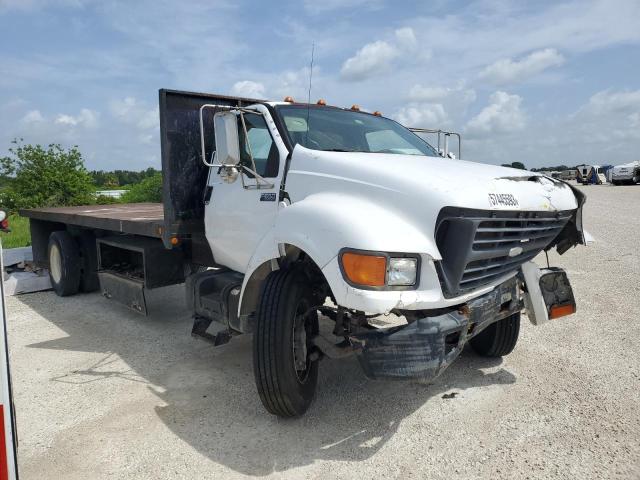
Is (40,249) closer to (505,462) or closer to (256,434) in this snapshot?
(256,434)

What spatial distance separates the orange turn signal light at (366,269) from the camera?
8.91 ft

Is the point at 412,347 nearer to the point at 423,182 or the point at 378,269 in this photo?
the point at 378,269

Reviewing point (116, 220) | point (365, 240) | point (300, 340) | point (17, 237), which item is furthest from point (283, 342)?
point (17, 237)

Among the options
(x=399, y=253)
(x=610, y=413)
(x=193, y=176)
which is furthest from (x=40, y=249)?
(x=610, y=413)

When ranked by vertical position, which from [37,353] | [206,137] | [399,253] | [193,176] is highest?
[206,137]

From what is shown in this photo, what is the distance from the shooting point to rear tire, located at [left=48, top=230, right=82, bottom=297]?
7121 millimetres

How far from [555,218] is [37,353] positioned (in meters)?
4.76

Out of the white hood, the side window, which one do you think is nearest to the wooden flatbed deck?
the side window

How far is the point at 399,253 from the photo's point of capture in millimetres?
2775

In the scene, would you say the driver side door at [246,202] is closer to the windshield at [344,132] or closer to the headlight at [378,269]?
the windshield at [344,132]

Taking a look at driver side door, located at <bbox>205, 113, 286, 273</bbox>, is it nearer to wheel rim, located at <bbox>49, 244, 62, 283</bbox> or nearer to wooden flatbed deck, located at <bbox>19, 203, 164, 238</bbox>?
wooden flatbed deck, located at <bbox>19, 203, 164, 238</bbox>

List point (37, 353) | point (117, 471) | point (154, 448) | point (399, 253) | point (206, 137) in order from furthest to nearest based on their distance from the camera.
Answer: point (37, 353) < point (206, 137) < point (154, 448) < point (117, 471) < point (399, 253)

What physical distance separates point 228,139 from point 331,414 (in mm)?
2054

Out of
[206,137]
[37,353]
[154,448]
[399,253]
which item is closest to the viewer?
[399,253]
